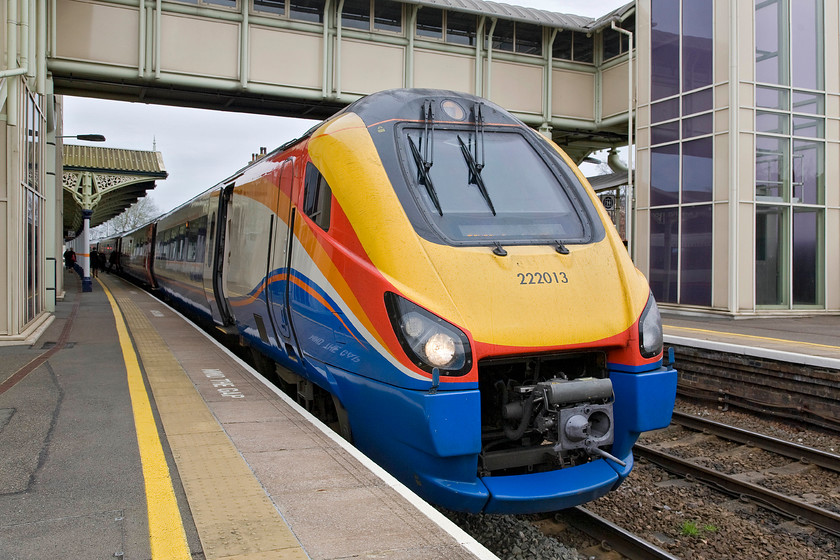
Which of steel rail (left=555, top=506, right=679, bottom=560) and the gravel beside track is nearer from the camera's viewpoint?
steel rail (left=555, top=506, right=679, bottom=560)

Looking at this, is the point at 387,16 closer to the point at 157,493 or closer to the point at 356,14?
the point at 356,14

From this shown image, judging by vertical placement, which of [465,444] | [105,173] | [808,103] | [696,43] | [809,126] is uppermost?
[696,43]

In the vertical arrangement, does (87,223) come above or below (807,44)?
below

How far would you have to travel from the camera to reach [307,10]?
17.9 meters

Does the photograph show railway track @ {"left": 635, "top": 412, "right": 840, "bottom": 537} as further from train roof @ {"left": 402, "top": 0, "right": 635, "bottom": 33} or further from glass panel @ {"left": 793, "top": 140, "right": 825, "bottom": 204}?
train roof @ {"left": 402, "top": 0, "right": 635, "bottom": 33}

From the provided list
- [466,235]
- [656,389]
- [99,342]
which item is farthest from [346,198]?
[99,342]

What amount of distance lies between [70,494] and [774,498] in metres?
5.29

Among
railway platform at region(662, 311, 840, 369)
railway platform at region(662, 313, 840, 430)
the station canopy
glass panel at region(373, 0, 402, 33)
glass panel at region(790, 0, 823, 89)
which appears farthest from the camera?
the station canopy

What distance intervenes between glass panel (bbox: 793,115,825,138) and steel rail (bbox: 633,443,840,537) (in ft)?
38.0

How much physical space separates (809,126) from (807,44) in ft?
6.15

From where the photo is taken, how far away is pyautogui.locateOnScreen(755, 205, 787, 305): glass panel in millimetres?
14961

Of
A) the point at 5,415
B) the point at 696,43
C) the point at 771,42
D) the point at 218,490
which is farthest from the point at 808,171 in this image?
the point at 5,415

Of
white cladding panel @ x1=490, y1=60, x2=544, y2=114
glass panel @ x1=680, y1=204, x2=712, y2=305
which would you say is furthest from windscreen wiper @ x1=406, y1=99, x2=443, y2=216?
white cladding panel @ x1=490, y1=60, x2=544, y2=114

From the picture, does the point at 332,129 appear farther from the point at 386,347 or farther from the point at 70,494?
the point at 70,494
